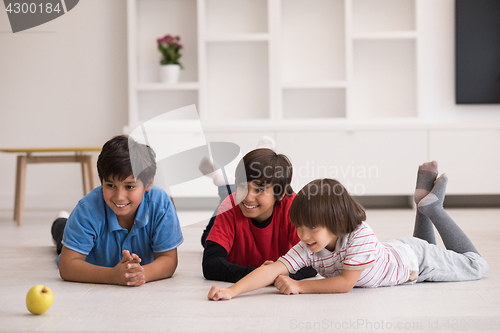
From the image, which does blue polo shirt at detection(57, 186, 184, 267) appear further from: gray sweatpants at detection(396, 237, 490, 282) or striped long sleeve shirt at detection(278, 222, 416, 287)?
gray sweatpants at detection(396, 237, 490, 282)

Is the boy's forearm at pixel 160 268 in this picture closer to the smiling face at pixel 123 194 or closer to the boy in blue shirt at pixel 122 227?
the boy in blue shirt at pixel 122 227

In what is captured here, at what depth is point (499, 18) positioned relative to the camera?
3.44m

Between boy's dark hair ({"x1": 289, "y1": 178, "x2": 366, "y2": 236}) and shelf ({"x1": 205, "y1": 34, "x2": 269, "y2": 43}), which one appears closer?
boy's dark hair ({"x1": 289, "y1": 178, "x2": 366, "y2": 236})

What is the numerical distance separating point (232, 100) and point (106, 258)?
2419 millimetres

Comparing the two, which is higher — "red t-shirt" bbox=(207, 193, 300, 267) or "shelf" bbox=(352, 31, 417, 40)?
"shelf" bbox=(352, 31, 417, 40)

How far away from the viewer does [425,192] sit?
1.55m

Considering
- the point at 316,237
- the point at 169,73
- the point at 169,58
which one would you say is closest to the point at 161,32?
the point at 169,58

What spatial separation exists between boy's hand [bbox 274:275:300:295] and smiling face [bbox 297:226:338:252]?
111 mm

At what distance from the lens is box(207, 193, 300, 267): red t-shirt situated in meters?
1.40

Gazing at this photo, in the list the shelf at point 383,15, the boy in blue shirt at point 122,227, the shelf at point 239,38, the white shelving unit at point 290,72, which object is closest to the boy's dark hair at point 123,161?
the boy in blue shirt at point 122,227

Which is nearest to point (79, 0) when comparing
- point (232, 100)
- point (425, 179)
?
point (232, 100)

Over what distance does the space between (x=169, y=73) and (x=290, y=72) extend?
3.02ft

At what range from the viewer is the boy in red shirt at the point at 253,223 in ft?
4.25

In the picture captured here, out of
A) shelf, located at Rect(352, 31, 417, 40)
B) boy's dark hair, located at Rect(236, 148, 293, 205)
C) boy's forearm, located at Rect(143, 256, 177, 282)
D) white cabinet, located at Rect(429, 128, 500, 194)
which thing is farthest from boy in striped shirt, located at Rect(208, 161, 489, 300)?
shelf, located at Rect(352, 31, 417, 40)
